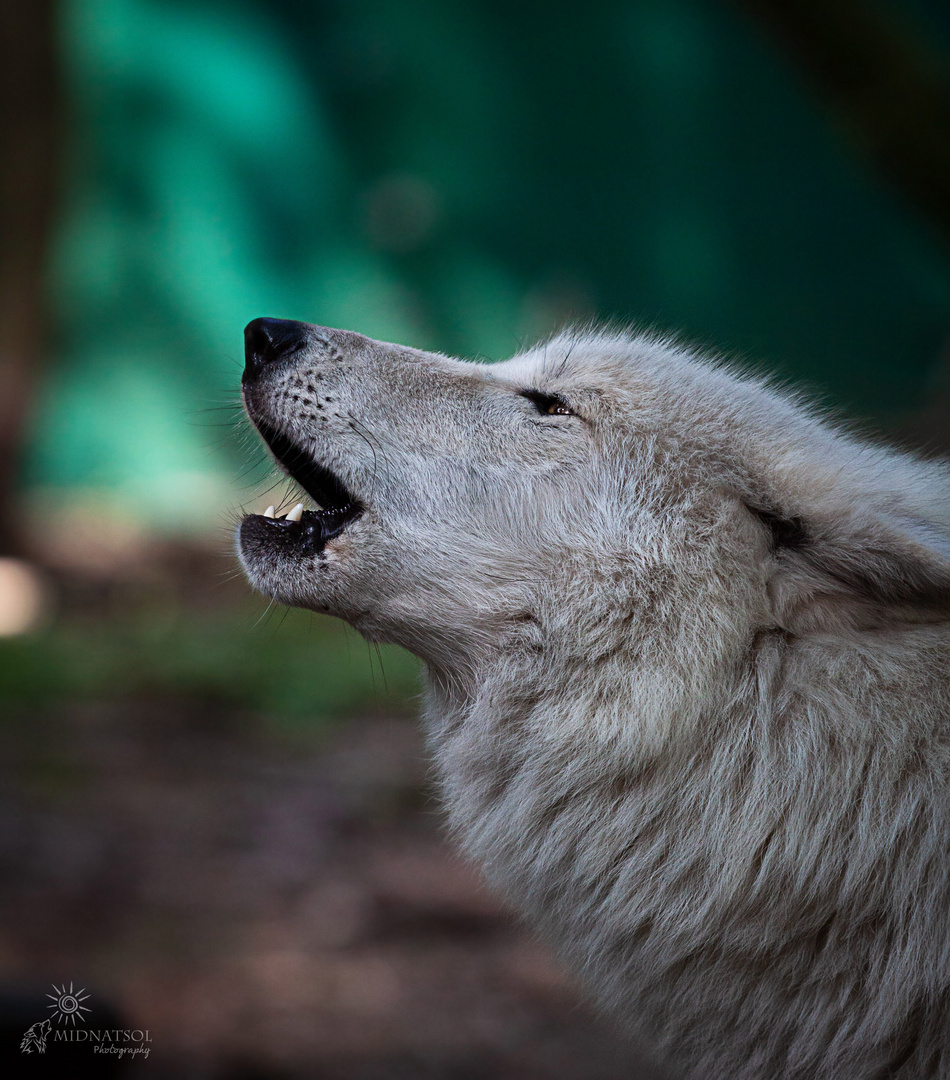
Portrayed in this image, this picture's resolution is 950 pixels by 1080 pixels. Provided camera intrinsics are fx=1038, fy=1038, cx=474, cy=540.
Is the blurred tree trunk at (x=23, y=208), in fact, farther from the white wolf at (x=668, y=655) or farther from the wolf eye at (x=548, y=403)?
the wolf eye at (x=548, y=403)

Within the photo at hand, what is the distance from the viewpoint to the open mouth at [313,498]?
8.29ft

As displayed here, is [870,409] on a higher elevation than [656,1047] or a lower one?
higher

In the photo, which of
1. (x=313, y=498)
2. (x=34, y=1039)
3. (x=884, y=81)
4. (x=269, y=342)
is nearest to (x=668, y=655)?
(x=313, y=498)

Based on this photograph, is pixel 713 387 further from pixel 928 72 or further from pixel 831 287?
pixel 831 287

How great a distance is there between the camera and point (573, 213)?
806 cm

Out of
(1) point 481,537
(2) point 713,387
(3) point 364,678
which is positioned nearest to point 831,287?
(3) point 364,678

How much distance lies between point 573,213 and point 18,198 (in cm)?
443

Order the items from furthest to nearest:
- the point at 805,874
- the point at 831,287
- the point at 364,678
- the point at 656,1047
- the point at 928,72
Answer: the point at 831,287
the point at 364,678
the point at 928,72
the point at 656,1047
the point at 805,874

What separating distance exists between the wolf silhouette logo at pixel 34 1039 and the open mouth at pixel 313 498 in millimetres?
1587

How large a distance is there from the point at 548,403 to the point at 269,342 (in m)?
0.73

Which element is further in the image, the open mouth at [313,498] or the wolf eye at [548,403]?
the wolf eye at [548,403]

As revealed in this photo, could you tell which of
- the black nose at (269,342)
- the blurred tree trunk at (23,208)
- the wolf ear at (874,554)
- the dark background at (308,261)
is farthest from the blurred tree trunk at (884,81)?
the blurred tree trunk at (23,208)

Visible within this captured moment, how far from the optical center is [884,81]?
13.9ft

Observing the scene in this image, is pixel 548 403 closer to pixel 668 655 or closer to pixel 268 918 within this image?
pixel 668 655
